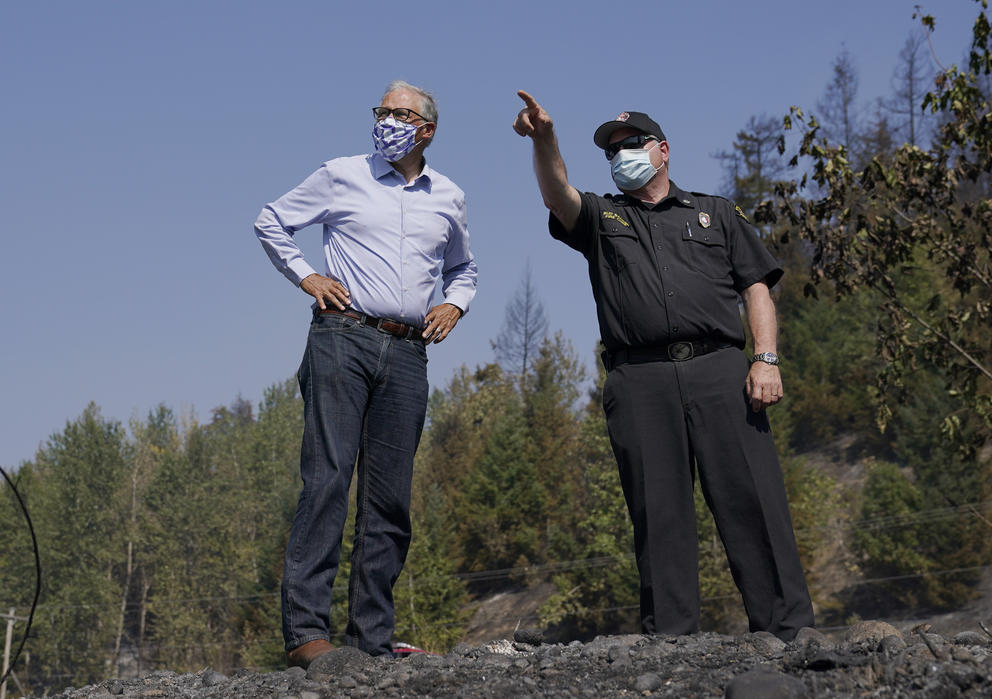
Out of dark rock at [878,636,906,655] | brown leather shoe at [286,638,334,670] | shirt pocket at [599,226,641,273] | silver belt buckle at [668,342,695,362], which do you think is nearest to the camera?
dark rock at [878,636,906,655]

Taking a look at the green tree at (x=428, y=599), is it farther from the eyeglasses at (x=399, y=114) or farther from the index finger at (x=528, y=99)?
the index finger at (x=528, y=99)

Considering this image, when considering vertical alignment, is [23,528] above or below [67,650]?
above

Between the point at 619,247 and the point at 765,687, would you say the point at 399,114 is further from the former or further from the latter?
the point at 765,687

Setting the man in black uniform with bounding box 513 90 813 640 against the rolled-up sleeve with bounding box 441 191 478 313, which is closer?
the man in black uniform with bounding box 513 90 813 640

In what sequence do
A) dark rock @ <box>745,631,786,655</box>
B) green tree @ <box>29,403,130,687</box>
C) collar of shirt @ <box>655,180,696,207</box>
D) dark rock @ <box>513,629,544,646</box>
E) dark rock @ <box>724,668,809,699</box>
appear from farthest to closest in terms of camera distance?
green tree @ <box>29,403,130,687</box>
collar of shirt @ <box>655,180,696,207</box>
dark rock @ <box>513,629,544,646</box>
dark rock @ <box>745,631,786,655</box>
dark rock @ <box>724,668,809,699</box>

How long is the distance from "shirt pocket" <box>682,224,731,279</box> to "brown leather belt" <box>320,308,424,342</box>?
1.30 metres

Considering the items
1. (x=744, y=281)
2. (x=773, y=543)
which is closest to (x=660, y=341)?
(x=744, y=281)

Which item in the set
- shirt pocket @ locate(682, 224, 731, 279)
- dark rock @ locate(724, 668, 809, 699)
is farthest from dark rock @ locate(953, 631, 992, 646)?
shirt pocket @ locate(682, 224, 731, 279)

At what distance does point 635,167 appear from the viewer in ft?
15.4

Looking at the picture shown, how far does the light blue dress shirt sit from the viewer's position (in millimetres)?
4480

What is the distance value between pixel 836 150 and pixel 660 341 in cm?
660

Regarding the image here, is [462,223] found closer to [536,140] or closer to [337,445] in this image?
[536,140]

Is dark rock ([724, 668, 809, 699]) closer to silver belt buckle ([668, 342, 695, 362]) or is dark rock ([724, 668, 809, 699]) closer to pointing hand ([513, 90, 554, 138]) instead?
silver belt buckle ([668, 342, 695, 362])

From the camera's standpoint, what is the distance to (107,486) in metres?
58.0
